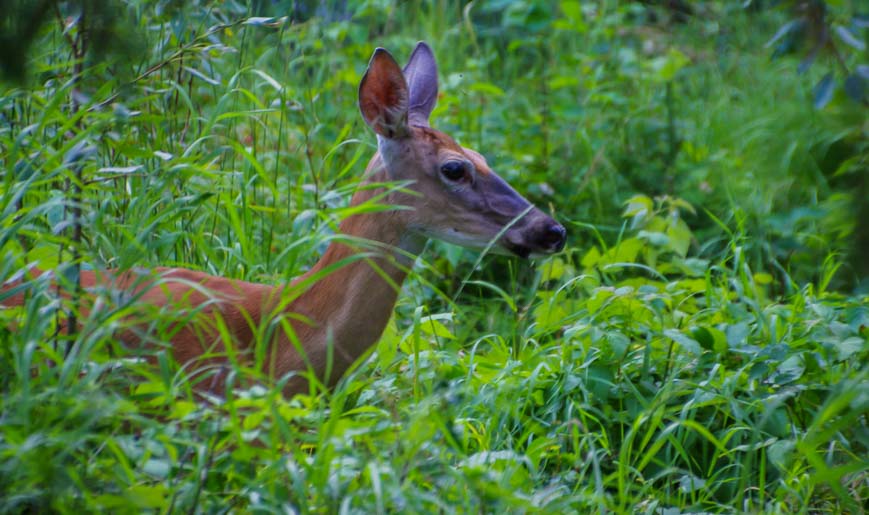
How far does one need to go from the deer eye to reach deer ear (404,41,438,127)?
301 mm

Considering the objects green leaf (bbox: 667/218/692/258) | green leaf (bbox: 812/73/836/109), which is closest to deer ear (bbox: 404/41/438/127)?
green leaf (bbox: 667/218/692/258)

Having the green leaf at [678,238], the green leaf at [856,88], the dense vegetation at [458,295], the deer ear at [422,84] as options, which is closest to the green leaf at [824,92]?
the dense vegetation at [458,295]

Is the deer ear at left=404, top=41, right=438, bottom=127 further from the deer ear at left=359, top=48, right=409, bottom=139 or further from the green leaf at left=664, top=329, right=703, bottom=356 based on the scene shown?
the green leaf at left=664, top=329, right=703, bottom=356

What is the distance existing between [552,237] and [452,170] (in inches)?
14.5

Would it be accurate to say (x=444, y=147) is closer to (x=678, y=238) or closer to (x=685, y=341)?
(x=685, y=341)

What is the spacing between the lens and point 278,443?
2.47 meters

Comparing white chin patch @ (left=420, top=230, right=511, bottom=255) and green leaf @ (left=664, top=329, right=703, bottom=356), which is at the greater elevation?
white chin patch @ (left=420, top=230, right=511, bottom=255)

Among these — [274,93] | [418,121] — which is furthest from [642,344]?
[274,93]

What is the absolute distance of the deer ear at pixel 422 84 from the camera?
402 centimetres

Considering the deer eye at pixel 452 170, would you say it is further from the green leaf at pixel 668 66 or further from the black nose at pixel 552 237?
the green leaf at pixel 668 66

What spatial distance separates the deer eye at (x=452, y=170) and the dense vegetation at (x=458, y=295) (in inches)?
11.1

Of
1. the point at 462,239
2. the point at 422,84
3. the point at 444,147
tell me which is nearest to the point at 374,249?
the point at 462,239

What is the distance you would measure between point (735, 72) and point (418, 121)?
130 inches

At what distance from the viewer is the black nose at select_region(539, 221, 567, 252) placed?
3.64m
